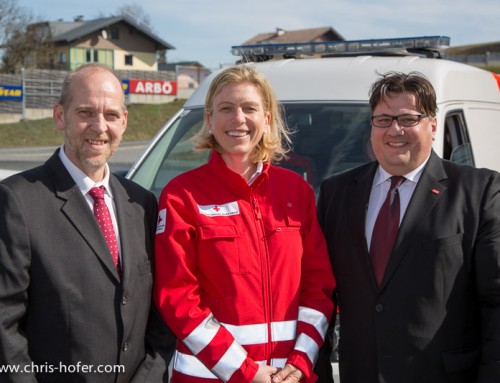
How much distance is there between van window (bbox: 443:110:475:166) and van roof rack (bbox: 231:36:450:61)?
82cm

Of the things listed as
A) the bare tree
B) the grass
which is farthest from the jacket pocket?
the bare tree

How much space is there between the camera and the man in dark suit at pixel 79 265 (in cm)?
252

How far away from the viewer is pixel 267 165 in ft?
10.1

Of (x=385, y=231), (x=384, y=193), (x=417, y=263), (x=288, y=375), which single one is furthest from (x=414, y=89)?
(x=288, y=375)

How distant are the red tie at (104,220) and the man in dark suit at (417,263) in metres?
0.97

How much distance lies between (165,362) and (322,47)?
11.8 feet

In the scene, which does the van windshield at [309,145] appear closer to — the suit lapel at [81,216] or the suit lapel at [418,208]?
the suit lapel at [418,208]

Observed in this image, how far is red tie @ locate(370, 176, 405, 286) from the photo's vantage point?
2.96 meters

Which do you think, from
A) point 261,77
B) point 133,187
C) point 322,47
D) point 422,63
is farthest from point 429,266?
point 322,47

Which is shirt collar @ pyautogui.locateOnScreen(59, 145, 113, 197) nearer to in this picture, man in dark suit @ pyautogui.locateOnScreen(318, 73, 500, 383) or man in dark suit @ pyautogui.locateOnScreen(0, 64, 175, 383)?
man in dark suit @ pyautogui.locateOnScreen(0, 64, 175, 383)

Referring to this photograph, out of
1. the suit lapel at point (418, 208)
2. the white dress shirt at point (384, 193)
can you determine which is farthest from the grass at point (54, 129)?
the suit lapel at point (418, 208)

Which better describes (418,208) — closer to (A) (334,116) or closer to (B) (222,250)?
(B) (222,250)

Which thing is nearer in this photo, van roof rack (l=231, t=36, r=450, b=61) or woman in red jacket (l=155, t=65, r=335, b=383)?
woman in red jacket (l=155, t=65, r=335, b=383)

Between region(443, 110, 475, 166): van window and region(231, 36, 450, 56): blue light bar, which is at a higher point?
region(231, 36, 450, 56): blue light bar
